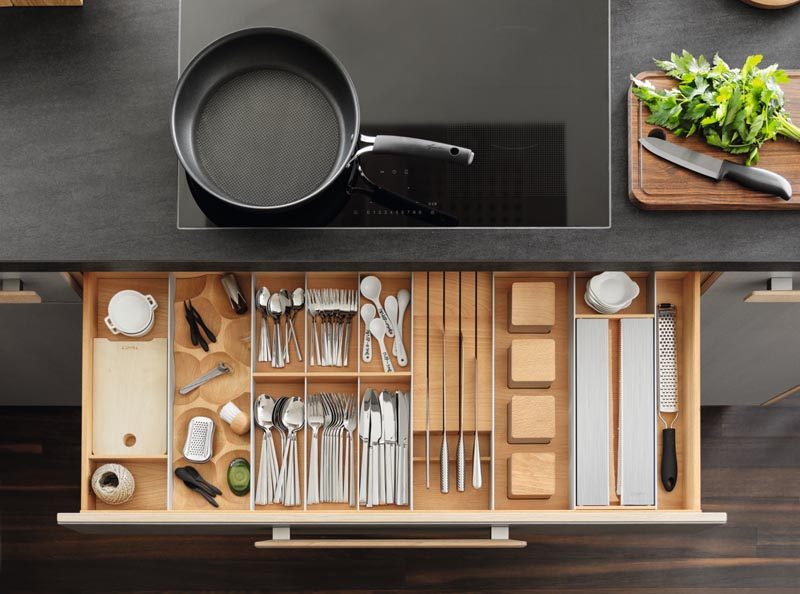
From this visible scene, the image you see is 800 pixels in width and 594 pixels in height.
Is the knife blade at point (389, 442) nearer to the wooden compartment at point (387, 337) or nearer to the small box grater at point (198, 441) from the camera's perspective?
the wooden compartment at point (387, 337)

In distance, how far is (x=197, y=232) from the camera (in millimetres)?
1393

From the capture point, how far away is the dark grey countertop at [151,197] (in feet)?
4.56

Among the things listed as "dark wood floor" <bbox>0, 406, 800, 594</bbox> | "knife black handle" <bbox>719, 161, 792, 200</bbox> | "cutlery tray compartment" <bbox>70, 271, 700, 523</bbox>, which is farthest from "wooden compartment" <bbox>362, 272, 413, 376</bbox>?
"dark wood floor" <bbox>0, 406, 800, 594</bbox>

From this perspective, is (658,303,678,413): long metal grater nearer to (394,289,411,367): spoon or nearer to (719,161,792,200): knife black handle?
(719,161,792,200): knife black handle

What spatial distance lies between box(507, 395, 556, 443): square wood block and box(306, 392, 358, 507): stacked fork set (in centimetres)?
34

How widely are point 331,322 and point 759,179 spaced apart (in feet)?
2.86

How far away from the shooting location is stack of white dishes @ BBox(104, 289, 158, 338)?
1.63 metres

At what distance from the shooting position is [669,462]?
5.32 ft

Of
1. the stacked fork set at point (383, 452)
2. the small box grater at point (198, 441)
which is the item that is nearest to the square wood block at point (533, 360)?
the stacked fork set at point (383, 452)

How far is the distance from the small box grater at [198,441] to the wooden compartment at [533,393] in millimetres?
603

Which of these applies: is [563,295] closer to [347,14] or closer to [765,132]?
[765,132]

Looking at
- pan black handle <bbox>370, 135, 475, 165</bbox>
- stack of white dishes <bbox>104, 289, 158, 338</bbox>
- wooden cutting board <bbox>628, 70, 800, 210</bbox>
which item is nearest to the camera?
pan black handle <bbox>370, 135, 475, 165</bbox>

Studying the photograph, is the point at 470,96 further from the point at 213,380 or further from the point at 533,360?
the point at 213,380

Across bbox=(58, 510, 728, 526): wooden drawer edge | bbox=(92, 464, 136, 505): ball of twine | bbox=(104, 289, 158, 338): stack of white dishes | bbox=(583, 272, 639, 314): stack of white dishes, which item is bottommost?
bbox=(58, 510, 728, 526): wooden drawer edge
